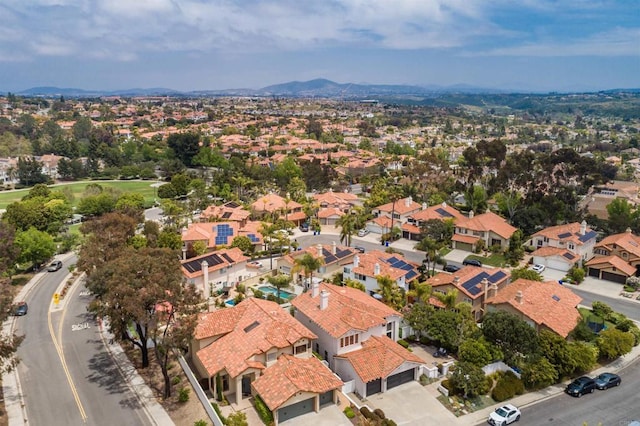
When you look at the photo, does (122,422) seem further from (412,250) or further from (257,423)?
(412,250)

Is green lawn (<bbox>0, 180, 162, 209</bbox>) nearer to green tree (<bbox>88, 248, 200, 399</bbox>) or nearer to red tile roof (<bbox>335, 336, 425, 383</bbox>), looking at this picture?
green tree (<bbox>88, 248, 200, 399</bbox>)

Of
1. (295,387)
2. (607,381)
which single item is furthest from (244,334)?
(607,381)

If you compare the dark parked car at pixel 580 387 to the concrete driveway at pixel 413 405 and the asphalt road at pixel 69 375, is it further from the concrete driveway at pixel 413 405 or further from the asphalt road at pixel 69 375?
the asphalt road at pixel 69 375

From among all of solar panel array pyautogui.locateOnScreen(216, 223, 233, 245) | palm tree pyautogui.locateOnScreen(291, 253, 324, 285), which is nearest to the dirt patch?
palm tree pyautogui.locateOnScreen(291, 253, 324, 285)

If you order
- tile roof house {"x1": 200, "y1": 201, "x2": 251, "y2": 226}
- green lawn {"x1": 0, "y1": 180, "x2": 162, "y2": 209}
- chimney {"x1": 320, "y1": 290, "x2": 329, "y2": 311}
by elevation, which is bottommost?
green lawn {"x1": 0, "y1": 180, "x2": 162, "y2": 209}

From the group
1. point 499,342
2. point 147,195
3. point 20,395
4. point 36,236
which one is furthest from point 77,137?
point 499,342

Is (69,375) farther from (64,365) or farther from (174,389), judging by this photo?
(174,389)

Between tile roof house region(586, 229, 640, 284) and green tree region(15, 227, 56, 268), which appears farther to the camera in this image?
green tree region(15, 227, 56, 268)
